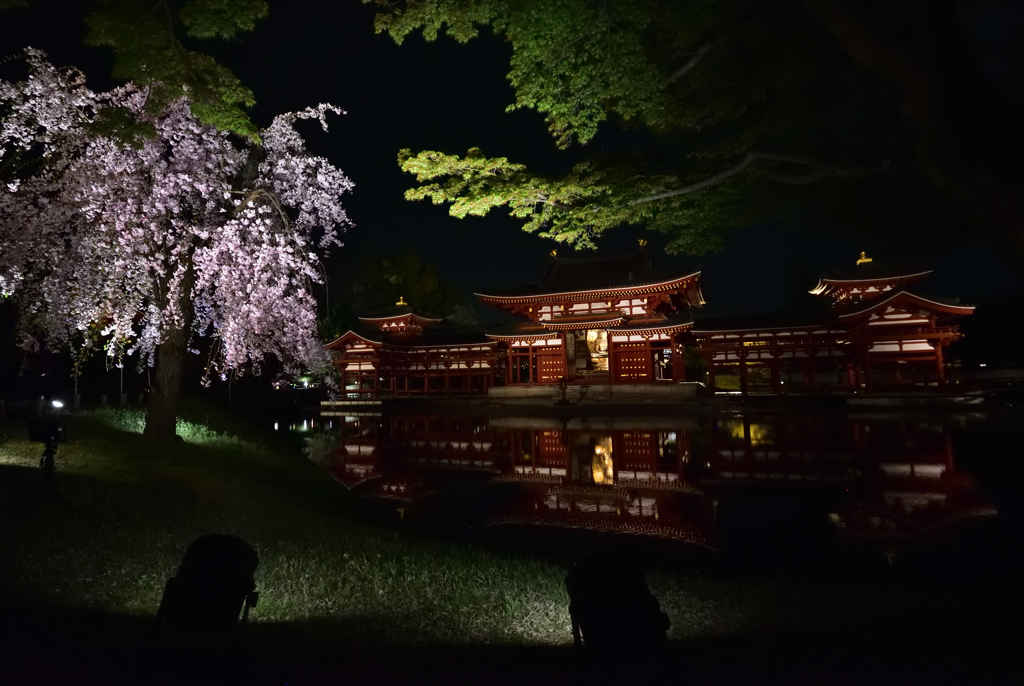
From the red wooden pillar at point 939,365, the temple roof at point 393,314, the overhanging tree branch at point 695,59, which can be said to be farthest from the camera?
the temple roof at point 393,314

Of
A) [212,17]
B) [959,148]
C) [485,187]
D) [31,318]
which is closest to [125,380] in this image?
[31,318]

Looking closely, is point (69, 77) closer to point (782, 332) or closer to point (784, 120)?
point (784, 120)

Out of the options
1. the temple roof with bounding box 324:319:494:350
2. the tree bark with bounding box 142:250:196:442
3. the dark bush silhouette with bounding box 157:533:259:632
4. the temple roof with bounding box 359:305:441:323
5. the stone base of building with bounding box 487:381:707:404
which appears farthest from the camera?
the temple roof with bounding box 359:305:441:323

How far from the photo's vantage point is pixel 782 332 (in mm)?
28047

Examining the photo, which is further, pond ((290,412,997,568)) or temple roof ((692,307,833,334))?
temple roof ((692,307,833,334))

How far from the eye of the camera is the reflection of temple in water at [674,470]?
814 cm

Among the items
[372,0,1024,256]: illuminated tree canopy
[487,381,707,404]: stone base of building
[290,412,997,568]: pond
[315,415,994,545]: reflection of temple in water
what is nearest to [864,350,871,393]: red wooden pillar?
[315,415,994,545]: reflection of temple in water

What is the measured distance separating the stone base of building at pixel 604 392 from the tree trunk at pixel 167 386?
2051cm

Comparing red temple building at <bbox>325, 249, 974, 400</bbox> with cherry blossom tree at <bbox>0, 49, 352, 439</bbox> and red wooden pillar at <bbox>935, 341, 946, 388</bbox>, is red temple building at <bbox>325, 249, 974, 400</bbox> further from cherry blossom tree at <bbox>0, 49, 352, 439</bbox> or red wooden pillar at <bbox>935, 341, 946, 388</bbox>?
cherry blossom tree at <bbox>0, 49, 352, 439</bbox>

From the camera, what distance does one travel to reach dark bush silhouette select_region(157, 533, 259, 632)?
2.87 metres

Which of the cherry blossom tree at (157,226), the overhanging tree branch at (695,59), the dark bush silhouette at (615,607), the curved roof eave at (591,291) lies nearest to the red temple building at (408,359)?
the curved roof eave at (591,291)

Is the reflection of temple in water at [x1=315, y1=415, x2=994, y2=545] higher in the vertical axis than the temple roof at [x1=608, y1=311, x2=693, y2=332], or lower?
lower

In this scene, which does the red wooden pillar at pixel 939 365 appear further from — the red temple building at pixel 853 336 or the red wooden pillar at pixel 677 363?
the red wooden pillar at pixel 677 363

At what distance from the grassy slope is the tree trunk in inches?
150
